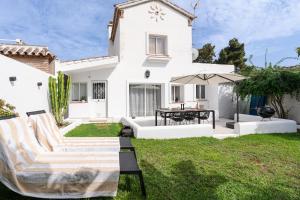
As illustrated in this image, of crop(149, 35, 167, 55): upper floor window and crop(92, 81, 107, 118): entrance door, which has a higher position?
crop(149, 35, 167, 55): upper floor window

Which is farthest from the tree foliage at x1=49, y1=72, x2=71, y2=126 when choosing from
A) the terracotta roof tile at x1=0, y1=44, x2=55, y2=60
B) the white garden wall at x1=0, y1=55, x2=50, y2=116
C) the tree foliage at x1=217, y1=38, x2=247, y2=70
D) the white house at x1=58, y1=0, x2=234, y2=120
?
the tree foliage at x1=217, y1=38, x2=247, y2=70

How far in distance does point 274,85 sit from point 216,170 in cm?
1132

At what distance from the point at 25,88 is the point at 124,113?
33.6 ft

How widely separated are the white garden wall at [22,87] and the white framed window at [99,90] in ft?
19.7

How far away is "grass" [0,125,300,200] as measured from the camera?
5.46 m

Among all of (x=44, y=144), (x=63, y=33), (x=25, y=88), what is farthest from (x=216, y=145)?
(x=63, y=33)

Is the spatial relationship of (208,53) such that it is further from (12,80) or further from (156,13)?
(12,80)

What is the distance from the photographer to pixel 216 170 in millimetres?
7074

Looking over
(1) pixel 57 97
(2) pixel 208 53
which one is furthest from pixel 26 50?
(2) pixel 208 53

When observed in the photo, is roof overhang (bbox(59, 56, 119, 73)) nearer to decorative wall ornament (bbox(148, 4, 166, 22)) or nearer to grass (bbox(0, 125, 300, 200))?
decorative wall ornament (bbox(148, 4, 166, 22))

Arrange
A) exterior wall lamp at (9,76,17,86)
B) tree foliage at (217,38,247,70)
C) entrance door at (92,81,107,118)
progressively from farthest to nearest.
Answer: tree foliage at (217,38,247,70)
entrance door at (92,81,107,118)
exterior wall lamp at (9,76,17,86)

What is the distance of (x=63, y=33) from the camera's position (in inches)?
976

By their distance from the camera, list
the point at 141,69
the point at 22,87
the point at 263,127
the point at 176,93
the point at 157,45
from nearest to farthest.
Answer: the point at 22,87 < the point at 263,127 < the point at 141,69 < the point at 157,45 < the point at 176,93

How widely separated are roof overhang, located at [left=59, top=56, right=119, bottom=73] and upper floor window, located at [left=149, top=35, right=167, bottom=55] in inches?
139
